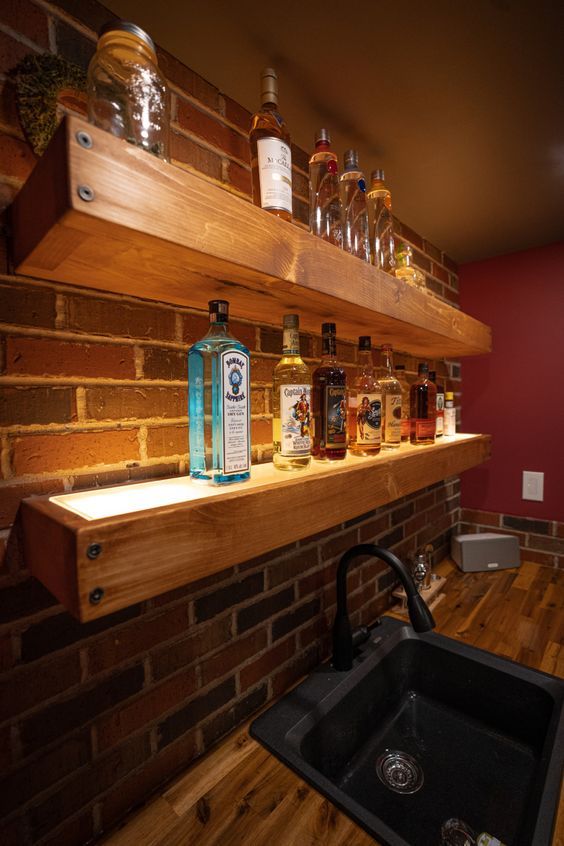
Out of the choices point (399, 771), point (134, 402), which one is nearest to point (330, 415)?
point (134, 402)

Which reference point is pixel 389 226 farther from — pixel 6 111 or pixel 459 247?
pixel 6 111

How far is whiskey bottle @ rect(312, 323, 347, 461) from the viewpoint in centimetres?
87

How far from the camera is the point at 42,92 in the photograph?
60 centimetres

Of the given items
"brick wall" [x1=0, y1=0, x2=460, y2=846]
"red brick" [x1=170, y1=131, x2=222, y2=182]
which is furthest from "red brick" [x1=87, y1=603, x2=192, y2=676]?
"red brick" [x1=170, y1=131, x2=222, y2=182]

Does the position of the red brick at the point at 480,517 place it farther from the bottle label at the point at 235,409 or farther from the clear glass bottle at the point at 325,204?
the bottle label at the point at 235,409

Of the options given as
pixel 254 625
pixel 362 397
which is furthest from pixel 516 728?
pixel 362 397

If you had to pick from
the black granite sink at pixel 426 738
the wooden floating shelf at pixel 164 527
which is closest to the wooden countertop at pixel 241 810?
the black granite sink at pixel 426 738

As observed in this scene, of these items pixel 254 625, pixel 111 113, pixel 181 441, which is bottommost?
pixel 254 625

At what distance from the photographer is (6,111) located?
583 millimetres

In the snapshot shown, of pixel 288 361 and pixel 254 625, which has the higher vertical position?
pixel 288 361

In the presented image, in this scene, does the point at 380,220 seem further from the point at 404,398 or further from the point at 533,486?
the point at 533,486

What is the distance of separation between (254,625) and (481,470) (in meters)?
1.55

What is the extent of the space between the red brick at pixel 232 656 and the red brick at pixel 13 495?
482 mm

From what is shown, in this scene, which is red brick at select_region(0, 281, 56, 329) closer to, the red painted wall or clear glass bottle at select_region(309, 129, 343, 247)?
clear glass bottle at select_region(309, 129, 343, 247)
